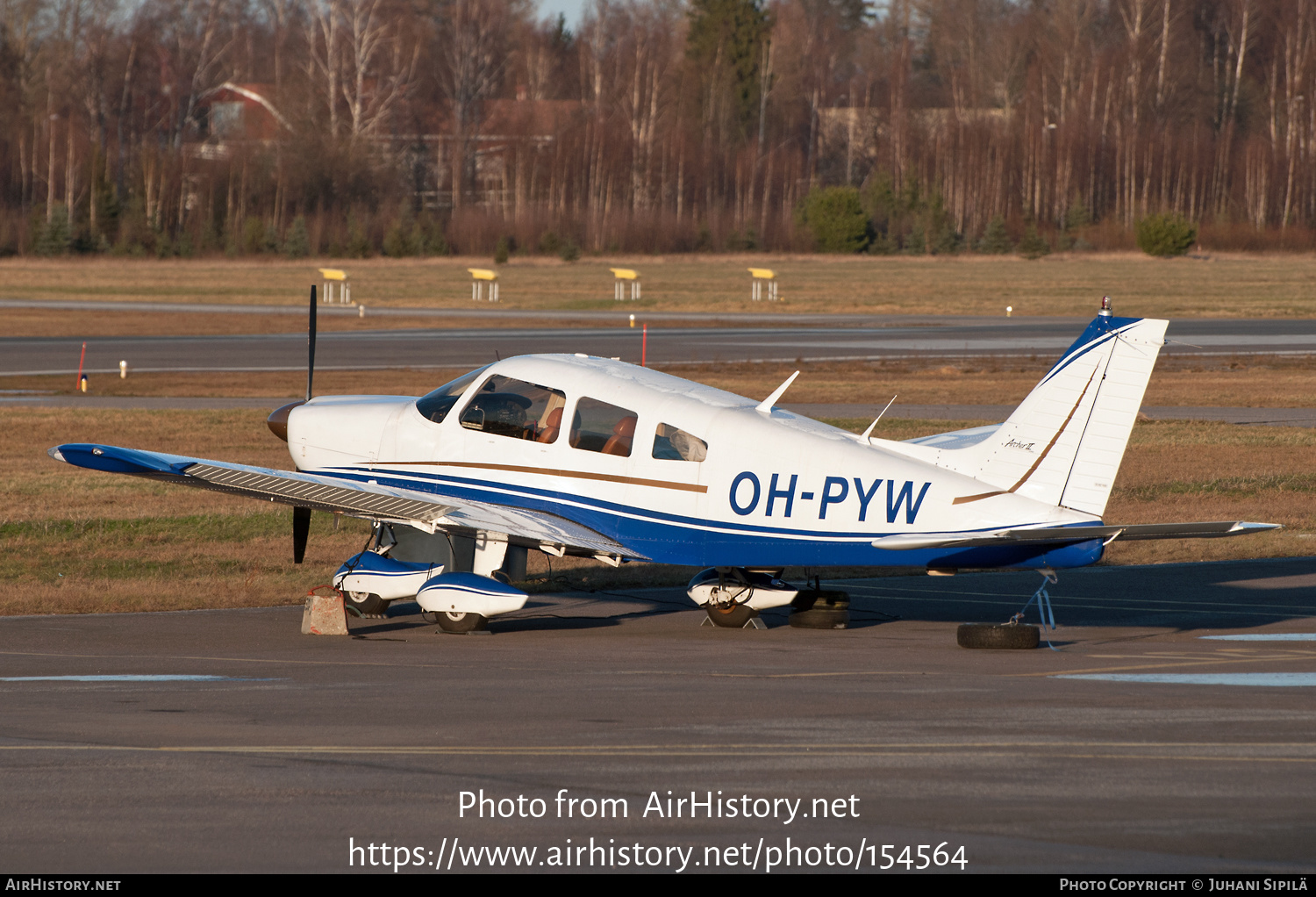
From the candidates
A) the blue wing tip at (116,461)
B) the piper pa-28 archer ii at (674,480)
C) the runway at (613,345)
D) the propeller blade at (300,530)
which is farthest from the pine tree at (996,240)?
the blue wing tip at (116,461)

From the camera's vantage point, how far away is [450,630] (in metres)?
12.9

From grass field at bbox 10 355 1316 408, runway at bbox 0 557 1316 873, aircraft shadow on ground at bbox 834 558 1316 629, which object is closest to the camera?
runway at bbox 0 557 1316 873

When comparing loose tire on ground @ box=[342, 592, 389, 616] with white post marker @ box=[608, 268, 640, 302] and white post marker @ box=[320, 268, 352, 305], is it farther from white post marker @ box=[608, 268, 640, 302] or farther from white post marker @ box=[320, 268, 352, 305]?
white post marker @ box=[608, 268, 640, 302]

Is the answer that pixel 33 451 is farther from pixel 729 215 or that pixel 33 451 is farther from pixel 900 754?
pixel 729 215

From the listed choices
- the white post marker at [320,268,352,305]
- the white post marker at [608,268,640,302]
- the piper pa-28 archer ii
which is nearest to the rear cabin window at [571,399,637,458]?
the piper pa-28 archer ii

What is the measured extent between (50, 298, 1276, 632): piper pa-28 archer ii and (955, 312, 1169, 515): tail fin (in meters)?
0.01

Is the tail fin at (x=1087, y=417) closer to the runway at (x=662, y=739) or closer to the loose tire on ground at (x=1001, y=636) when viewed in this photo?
the loose tire on ground at (x=1001, y=636)

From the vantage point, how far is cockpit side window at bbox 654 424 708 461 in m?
12.1

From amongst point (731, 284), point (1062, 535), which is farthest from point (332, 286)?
point (1062, 535)

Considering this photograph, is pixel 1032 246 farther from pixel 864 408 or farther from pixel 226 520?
pixel 226 520

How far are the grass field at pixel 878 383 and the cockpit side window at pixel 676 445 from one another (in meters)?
19.3

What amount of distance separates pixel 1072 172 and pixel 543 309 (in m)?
61.0

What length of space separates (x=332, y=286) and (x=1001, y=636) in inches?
2528

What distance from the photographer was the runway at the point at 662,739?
664cm
